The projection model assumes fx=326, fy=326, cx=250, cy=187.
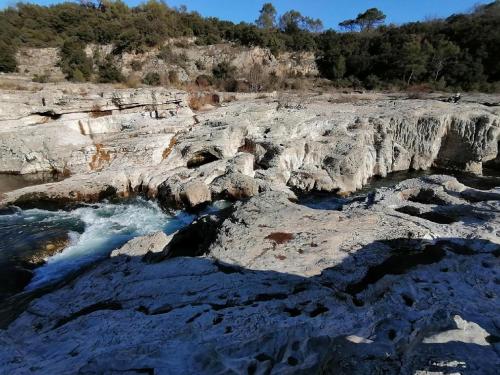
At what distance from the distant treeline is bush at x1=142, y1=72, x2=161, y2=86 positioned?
2686 mm

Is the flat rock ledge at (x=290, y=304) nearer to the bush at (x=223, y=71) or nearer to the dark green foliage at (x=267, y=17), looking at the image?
the bush at (x=223, y=71)

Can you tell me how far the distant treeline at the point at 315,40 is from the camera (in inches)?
1203

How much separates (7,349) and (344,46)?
41.5 meters

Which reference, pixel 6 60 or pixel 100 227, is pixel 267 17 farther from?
pixel 100 227

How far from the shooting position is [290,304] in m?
5.08

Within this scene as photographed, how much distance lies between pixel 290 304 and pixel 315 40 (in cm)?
4218

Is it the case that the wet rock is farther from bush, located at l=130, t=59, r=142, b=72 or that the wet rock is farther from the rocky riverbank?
bush, located at l=130, t=59, r=142, b=72

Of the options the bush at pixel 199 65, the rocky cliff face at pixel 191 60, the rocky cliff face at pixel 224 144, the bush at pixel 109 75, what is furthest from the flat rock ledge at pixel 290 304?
the bush at pixel 199 65

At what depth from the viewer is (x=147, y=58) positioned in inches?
1384

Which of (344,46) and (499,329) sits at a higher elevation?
(344,46)

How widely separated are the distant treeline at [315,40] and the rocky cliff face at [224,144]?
1450cm

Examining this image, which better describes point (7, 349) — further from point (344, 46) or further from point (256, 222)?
point (344, 46)

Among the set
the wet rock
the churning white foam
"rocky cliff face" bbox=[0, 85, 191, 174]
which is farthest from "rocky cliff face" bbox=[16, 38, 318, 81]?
the wet rock

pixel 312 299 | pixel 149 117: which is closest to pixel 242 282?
pixel 312 299
